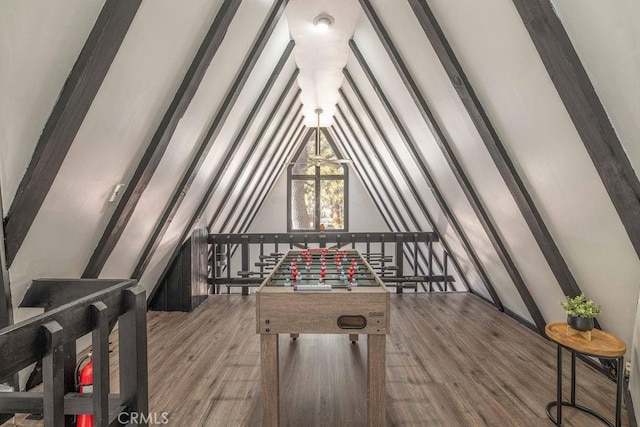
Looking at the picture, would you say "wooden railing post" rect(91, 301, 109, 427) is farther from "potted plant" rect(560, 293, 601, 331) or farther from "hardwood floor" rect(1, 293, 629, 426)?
"potted plant" rect(560, 293, 601, 331)

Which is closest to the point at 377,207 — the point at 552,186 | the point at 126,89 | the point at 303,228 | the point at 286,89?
the point at 303,228

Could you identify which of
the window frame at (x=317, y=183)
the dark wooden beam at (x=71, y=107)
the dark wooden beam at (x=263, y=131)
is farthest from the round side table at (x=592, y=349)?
the window frame at (x=317, y=183)

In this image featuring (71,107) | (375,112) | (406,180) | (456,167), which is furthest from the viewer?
(406,180)

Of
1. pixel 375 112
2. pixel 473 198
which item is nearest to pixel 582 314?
pixel 473 198

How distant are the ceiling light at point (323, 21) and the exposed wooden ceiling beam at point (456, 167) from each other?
46 centimetres

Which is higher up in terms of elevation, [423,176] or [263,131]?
[263,131]

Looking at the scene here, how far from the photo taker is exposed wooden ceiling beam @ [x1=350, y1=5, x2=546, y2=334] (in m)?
2.93

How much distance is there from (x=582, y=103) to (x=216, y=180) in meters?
3.49

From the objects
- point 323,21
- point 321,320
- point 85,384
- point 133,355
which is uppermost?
point 323,21

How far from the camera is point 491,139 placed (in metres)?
2.37

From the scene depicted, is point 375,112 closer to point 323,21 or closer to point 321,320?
point 323,21

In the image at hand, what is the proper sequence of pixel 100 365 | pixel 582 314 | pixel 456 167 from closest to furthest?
pixel 100 365 < pixel 582 314 < pixel 456 167

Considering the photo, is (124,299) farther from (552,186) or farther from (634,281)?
(634,281)

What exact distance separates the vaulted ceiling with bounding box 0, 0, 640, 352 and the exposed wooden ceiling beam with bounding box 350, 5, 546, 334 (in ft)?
0.06
